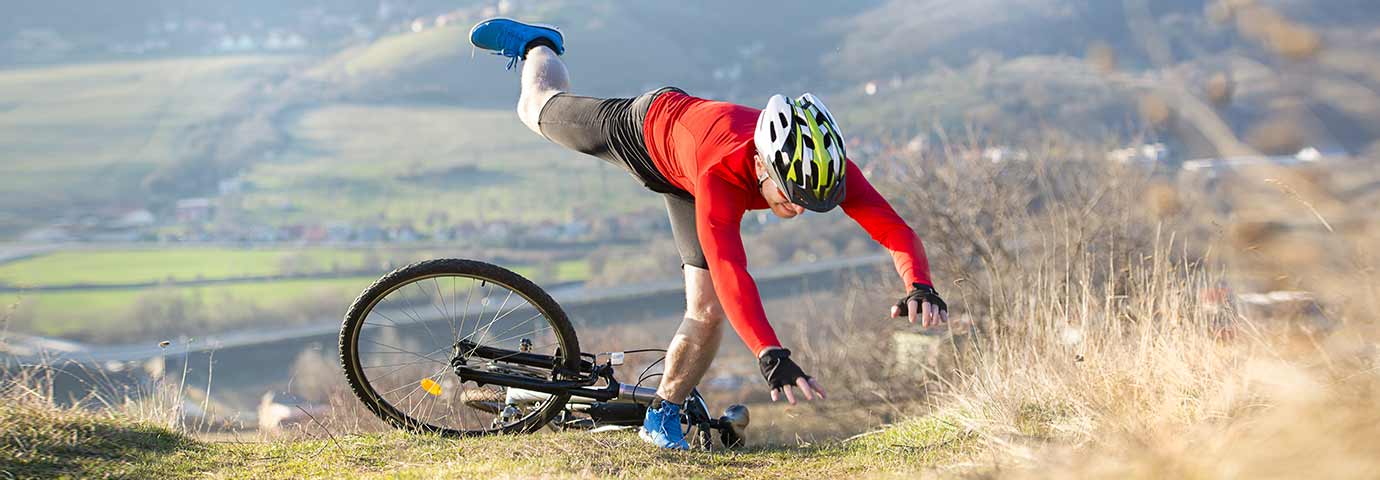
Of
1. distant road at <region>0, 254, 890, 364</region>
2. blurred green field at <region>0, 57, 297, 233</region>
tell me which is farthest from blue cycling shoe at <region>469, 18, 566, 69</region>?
blurred green field at <region>0, 57, 297, 233</region>

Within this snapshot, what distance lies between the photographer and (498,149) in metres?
109

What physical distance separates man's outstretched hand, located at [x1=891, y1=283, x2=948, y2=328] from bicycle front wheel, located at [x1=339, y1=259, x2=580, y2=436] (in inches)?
69.0

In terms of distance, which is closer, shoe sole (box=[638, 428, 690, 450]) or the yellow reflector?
shoe sole (box=[638, 428, 690, 450])

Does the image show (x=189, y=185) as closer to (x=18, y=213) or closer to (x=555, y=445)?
(x=18, y=213)

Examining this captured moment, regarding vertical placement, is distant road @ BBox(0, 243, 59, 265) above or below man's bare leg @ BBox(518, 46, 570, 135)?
above

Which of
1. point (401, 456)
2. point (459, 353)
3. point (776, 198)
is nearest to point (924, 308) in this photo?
point (776, 198)

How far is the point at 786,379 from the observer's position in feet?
11.0

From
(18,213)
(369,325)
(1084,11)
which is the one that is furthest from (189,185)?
(369,325)

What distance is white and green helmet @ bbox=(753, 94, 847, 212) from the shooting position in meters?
4.11

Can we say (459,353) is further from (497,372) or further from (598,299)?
(598,299)

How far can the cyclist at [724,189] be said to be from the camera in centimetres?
383

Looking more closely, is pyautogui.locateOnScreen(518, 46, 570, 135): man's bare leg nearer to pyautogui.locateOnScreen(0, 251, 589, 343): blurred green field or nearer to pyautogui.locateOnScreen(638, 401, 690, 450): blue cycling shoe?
pyautogui.locateOnScreen(638, 401, 690, 450): blue cycling shoe

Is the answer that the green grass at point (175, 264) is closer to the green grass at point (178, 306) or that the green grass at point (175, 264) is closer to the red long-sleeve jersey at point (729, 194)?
the green grass at point (178, 306)

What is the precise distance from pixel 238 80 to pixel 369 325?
139596mm
